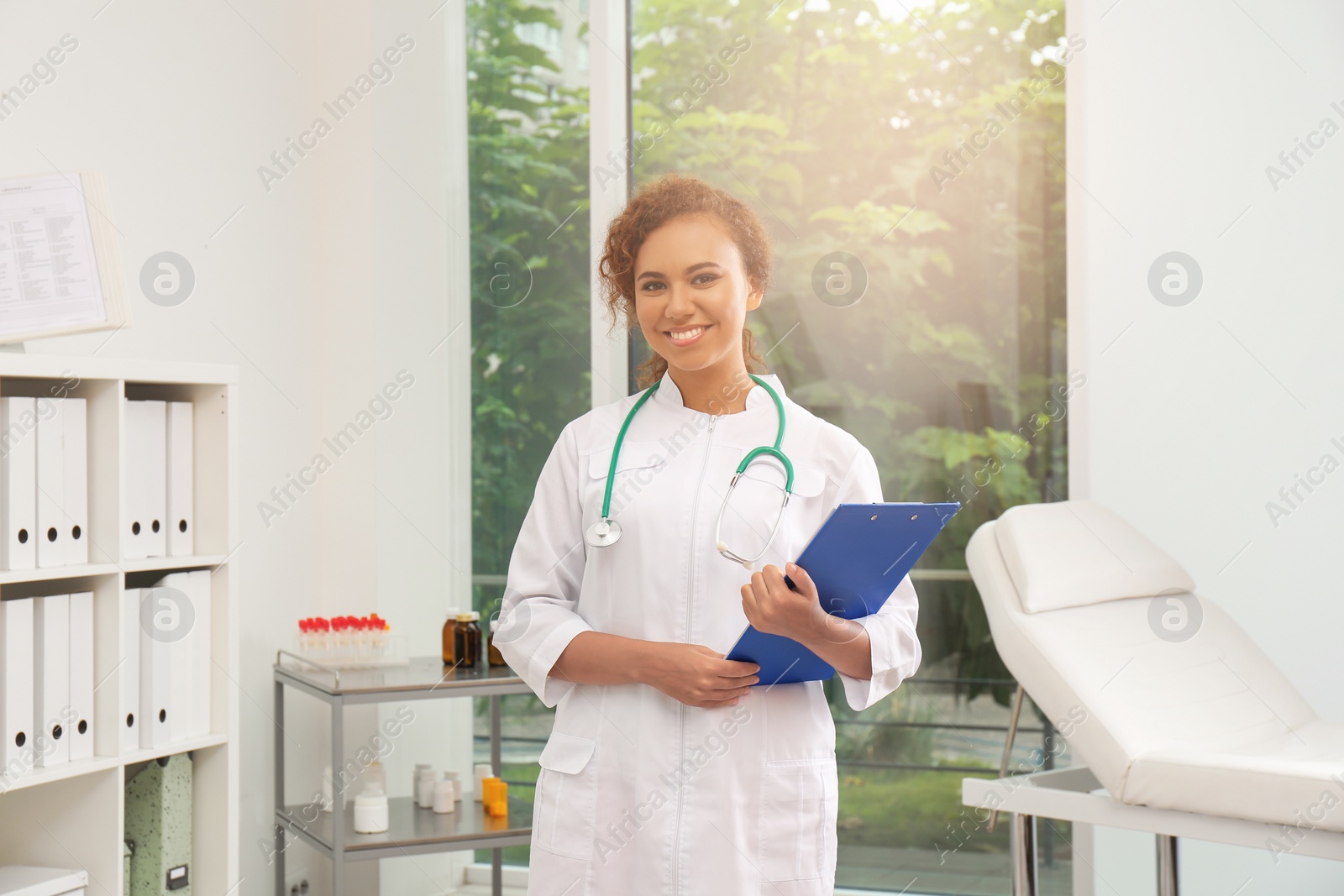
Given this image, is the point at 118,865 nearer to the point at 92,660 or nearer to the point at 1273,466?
the point at 92,660

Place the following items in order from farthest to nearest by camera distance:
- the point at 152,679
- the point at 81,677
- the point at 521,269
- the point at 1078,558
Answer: the point at 521,269
the point at 1078,558
the point at 152,679
the point at 81,677

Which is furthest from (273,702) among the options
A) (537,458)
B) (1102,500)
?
(1102,500)

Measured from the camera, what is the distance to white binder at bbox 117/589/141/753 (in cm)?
175

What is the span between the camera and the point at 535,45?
9.80 feet

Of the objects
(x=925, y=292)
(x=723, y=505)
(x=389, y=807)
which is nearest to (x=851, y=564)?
(x=723, y=505)

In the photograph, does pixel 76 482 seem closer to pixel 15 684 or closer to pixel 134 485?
pixel 134 485

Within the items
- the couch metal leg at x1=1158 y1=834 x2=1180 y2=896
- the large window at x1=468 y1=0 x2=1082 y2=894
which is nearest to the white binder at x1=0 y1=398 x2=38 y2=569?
the large window at x1=468 y1=0 x2=1082 y2=894

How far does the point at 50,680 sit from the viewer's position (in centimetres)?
166

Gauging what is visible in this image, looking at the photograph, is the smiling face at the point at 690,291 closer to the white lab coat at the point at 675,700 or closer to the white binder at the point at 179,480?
the white lab coat at the point at 675,700

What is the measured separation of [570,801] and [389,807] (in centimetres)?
151

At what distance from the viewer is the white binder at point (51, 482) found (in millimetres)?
1660

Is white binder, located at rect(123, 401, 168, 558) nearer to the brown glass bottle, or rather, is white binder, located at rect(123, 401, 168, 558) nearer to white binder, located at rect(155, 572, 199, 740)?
white binder, located at rect(155, 572, 199, 740)

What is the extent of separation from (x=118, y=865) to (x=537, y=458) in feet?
5.02

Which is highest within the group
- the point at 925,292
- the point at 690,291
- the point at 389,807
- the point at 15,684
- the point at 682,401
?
the point at 925,292
